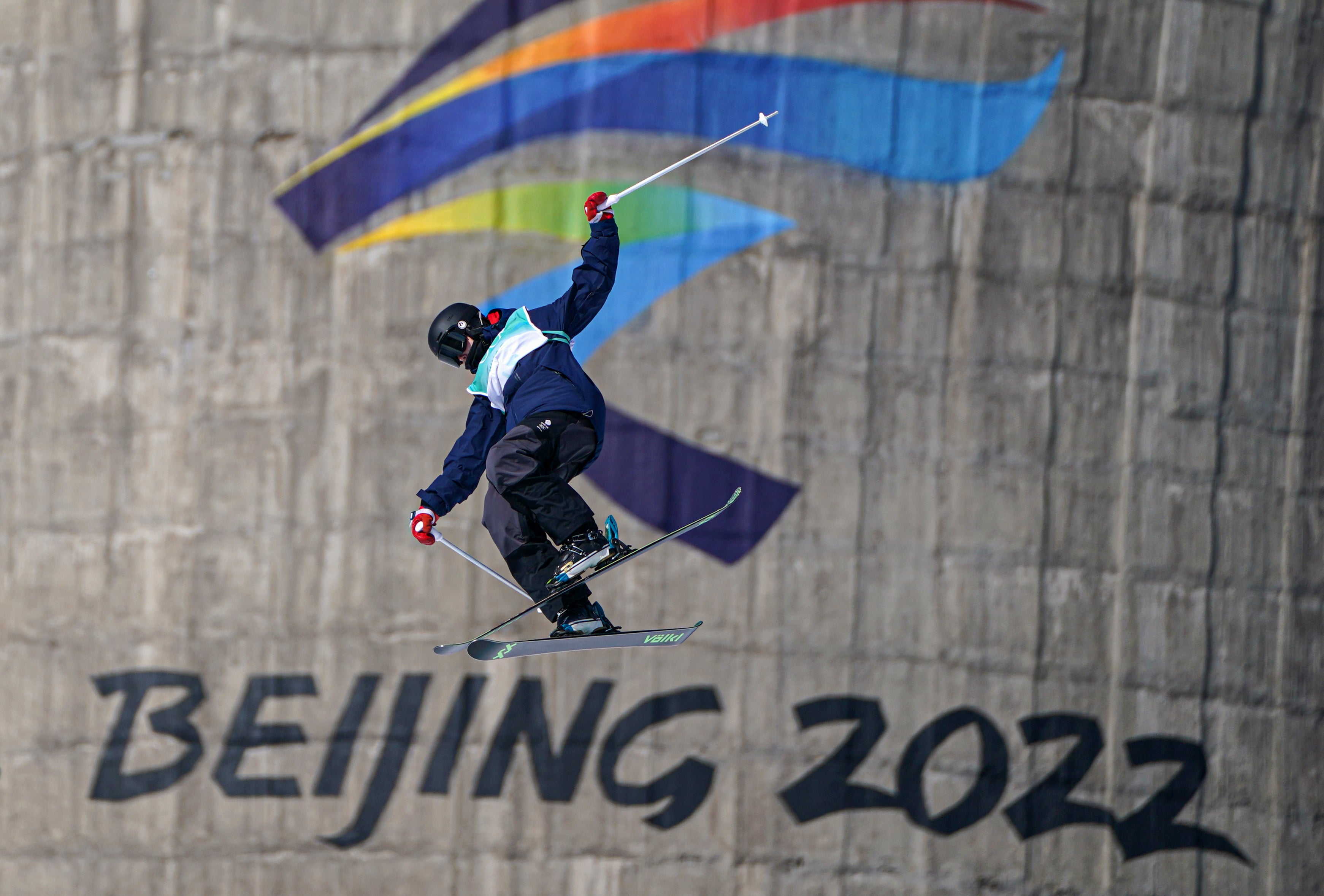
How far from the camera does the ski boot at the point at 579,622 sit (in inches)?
344

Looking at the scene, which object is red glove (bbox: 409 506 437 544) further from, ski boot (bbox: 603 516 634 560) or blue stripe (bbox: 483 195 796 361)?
blue stripe (bbox: 483 195 796 361)

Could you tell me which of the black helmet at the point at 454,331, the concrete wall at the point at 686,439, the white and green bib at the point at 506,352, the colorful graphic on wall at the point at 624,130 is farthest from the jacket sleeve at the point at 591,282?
the concrete wall at the point at 686,439

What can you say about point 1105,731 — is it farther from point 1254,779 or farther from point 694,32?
point 694,32

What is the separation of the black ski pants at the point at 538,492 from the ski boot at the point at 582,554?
0.05m

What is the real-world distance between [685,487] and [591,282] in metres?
5.20

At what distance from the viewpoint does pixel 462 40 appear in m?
13.5

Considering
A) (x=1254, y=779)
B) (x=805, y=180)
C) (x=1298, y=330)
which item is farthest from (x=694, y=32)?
(x=1254, y=779)

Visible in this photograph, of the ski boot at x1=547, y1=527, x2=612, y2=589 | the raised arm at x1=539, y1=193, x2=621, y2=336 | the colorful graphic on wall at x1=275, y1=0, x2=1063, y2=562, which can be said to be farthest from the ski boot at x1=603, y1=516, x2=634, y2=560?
the colorful graphic on wall at x1=275, y1=0, x2=1063, y2=562

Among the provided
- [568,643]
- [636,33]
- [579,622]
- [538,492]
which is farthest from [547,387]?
[636,33]

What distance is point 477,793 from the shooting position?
A: 13531mm

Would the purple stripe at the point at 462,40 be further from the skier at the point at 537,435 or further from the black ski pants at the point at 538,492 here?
the black ski pants at the point at 538,492

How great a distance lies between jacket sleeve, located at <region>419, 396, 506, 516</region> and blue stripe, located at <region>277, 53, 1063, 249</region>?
5475 millimetres

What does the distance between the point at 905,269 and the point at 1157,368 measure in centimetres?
323

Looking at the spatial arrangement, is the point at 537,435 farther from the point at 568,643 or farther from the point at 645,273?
the point at 645,273
